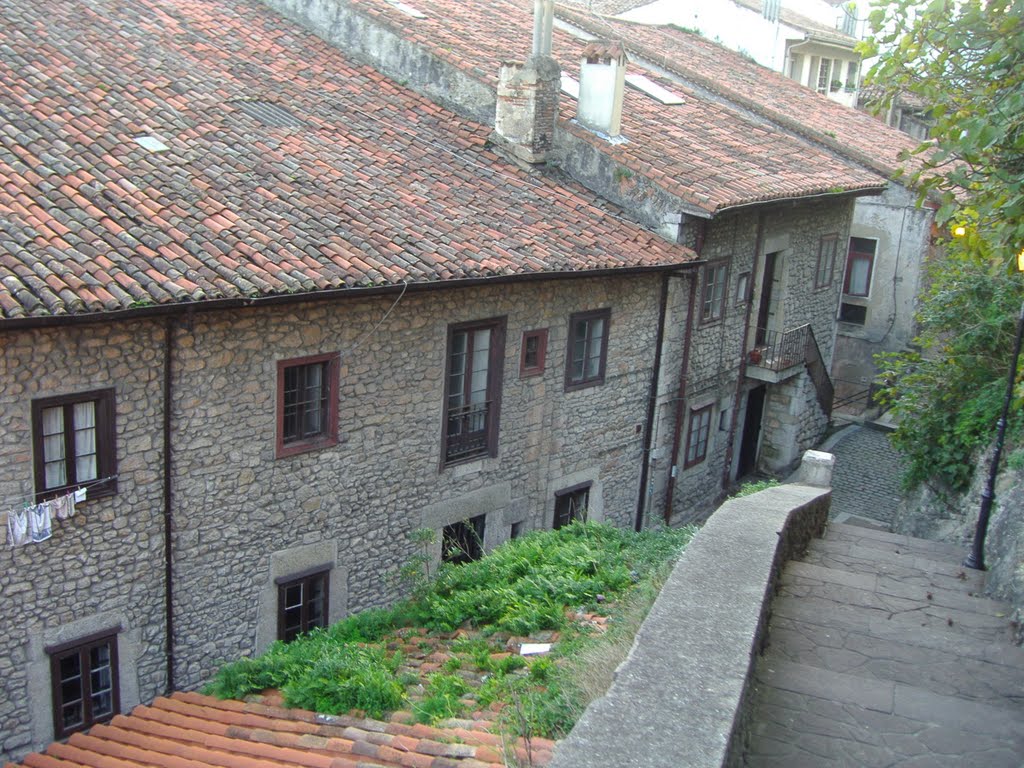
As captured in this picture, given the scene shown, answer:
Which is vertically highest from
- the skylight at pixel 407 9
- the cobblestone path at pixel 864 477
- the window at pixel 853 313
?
the skylight at pixel 407 9

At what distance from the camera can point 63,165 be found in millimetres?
10055

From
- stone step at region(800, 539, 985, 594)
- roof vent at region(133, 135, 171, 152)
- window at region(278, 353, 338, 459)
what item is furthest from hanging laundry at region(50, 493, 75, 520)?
stone step at region(800, 539, 985, 594)

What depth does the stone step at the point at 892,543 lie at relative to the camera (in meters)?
9.95

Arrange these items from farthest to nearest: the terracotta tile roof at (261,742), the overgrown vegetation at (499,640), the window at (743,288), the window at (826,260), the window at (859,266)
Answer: the window at (859,266)
the window at (826,260)
the window at (743,288)
the overgrown vegetation at (499,640)
the terracotta tile roof at (261,742)

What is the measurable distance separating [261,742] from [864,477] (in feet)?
51.2

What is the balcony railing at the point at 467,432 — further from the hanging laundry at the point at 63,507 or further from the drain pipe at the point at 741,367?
the drain pipe at the point at 741,367

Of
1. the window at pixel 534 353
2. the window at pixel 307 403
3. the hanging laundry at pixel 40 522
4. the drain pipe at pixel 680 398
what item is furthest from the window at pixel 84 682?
the drain pipe at pixel 680 398

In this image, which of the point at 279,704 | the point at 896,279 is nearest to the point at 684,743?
the point at 279,704

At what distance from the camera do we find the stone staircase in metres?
5.21

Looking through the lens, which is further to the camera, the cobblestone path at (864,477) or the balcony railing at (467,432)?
the cobblestone path at (864,477)

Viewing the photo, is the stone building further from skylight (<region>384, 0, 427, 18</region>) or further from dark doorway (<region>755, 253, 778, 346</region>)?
dark doorway (<region>755, 253, 778, 346</region>)

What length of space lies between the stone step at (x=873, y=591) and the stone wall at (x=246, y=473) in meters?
5.07

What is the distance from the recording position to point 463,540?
42.6ft

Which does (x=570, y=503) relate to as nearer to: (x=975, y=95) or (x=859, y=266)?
(x=975, y=95)
